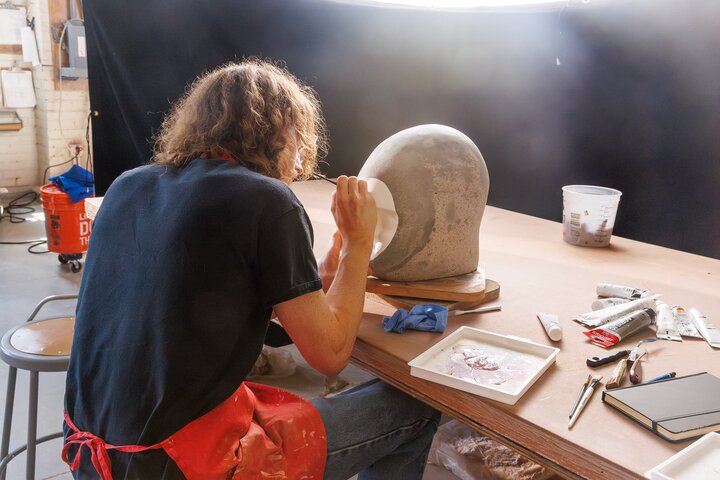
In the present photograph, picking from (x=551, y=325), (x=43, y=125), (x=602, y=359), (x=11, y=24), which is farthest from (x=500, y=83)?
(x=11, y=24)

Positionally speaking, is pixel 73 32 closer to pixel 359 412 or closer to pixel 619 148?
pixel 619 148

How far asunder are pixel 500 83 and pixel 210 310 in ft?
7.42

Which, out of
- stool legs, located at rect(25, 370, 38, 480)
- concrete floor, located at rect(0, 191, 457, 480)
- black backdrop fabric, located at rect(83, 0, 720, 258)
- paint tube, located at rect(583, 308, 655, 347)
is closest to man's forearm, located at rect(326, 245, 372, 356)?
paint tube, located at rect(583, 308, 655, 347)

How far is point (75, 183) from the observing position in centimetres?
400

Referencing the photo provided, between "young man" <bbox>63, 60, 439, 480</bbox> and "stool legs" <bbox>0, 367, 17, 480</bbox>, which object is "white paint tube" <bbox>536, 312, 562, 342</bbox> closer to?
"young man" <bbox>63, 60, 439, 480</bbox>

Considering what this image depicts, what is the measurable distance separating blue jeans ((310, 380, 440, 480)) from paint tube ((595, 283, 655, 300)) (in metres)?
0.53

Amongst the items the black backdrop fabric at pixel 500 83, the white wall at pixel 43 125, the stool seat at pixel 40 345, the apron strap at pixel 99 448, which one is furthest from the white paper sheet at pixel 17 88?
the apron strap at pixel 99 448

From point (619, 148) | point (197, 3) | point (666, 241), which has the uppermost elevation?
point (197, 3)

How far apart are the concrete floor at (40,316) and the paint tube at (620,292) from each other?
893 millimetres

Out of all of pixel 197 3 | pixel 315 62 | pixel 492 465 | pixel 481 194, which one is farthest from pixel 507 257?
pixel 197 3

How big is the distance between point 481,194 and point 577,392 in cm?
60

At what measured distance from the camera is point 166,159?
1263mm

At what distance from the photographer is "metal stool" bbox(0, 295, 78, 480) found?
5.28 feet

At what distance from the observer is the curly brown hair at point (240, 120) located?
1.23 metres
